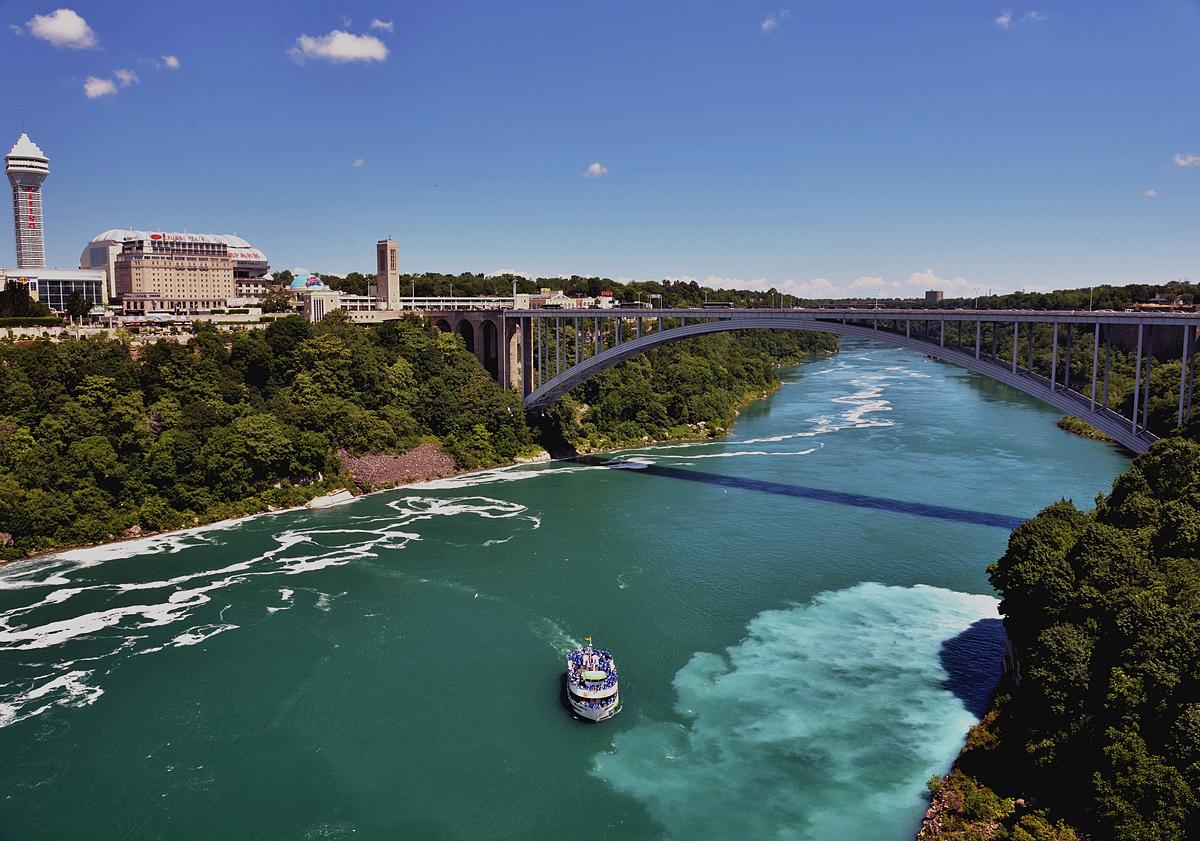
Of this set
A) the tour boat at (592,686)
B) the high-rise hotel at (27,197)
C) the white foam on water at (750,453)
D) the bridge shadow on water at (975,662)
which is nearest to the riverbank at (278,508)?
the white foam on water at (750,453)

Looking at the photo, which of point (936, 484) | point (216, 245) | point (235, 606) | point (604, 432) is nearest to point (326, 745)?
point (235, 606)

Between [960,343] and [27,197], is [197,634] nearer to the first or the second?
[960,343]

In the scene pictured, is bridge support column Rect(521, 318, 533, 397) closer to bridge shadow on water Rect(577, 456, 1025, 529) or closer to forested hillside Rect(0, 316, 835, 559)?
forested hillside Rect(0, 316, 835, 559)

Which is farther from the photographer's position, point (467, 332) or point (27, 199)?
point (27, 199)

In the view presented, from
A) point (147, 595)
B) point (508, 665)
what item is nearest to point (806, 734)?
point (508, 665)

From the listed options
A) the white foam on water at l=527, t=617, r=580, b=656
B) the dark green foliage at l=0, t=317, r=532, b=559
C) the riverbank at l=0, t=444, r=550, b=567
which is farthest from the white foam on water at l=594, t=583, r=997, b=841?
the dark green foliage at l=0, t=317, r=532, b=559

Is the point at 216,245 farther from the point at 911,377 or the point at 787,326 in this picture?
the point at 911,377
